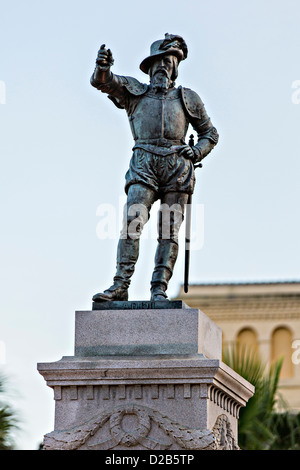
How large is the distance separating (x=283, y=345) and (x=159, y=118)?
41500 millimetres

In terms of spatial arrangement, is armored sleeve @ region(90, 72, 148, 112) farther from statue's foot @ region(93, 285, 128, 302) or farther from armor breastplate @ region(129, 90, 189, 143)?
statue's foot @ region(93, 285, 128, 302)

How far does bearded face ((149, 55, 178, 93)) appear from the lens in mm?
14266

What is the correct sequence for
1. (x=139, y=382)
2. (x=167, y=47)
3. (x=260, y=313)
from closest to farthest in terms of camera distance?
1. (x=139, y=382)
2. (x=167, y=47)
3. (x=260, y=313)

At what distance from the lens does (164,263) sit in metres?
14.0

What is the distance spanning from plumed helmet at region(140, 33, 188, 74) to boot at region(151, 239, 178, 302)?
184 cm

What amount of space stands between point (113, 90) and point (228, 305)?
40973mm

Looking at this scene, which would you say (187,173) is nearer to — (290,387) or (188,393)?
(188,393)

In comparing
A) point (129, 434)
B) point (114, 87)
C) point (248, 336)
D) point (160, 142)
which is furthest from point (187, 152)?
point (248, 336)

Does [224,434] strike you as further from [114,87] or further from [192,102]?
[114,87]

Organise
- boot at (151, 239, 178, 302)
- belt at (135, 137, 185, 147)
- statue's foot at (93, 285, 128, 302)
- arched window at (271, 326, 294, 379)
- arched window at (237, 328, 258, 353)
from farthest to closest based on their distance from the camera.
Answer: arched window at (237, 328, 258, 353), arched window at (271, 326, 294, 379), belt at (135, 137, 185, 147), boot at (151, 239, 178, 302), statue's foot at (93, 285, 128, 302)

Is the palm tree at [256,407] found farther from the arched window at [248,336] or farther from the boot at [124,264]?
the arched window at [248,336]

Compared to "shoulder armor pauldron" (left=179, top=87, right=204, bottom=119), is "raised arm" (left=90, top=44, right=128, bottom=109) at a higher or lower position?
higher

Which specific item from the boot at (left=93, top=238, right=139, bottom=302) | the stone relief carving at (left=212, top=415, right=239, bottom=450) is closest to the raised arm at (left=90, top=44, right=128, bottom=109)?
the boot at (left=93, top=238, right=139, bottom=302)

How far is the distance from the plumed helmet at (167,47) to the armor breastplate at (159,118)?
1.27 feet
